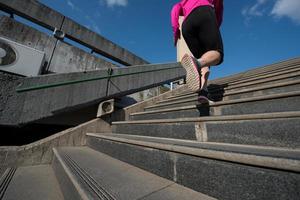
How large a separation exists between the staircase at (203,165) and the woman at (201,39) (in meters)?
0.46

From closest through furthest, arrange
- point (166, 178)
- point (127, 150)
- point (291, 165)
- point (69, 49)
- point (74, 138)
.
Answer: point (291, 165)
point (166, 178)
point (127, 150)
point (74, 138)
point (69, 49)

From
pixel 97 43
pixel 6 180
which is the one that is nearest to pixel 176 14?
pixel 6 180

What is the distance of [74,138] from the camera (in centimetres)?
238

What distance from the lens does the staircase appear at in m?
0.61

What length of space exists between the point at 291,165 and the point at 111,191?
32.4 inches

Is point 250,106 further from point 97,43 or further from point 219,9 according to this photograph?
point 97,43

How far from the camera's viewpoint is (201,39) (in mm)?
1759

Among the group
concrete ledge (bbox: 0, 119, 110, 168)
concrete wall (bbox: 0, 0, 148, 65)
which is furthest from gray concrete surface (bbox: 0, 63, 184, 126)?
concrete wall (bbox: 0, 0, 148, 65)

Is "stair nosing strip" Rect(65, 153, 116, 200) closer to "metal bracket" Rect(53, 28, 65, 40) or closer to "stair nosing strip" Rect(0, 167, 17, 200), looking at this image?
"stair nosing strip" Rect(0, 167, 17, 200)

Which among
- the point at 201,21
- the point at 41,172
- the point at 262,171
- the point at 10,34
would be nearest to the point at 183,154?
the point at 262,171

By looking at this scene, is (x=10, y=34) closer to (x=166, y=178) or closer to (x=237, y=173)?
(x=166, y=178)

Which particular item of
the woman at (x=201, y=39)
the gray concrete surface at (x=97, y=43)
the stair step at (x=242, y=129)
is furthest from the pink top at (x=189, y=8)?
the gray concrete surface at (x=97, y=43)

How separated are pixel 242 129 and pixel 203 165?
0.49 m

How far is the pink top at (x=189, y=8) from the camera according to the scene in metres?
1.75
